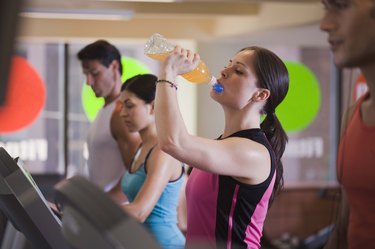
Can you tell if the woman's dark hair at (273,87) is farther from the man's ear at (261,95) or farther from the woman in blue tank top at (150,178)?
the woman in blue tank top at (150,178)

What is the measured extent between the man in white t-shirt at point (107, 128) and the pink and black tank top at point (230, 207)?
1.39m

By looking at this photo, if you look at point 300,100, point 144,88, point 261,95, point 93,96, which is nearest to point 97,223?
point 261,95

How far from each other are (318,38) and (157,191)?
6243 mm

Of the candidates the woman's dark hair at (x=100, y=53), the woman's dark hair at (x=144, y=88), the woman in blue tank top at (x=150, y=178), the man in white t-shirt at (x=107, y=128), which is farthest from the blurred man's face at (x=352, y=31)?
the woman's dark hair at (x=100, y=53)

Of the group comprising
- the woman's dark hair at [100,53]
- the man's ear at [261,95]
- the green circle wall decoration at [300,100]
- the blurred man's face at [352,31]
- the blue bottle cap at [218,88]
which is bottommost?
the green circle wall decoration at [300,100]

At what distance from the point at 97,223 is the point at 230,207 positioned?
0.93 meters

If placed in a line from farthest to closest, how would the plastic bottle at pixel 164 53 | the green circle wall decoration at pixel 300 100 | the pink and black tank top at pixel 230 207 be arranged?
1. the green circle wall decoration at pixel 300 100
2. the plastic bottle at pixel 164 53
3. the pink and black tank top at pixel 230 207

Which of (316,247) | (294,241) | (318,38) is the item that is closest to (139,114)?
(316,247)

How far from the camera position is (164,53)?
237cm

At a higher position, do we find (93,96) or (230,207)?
(230,207)

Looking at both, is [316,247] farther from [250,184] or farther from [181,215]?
[250,184]

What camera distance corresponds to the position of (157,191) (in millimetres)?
2438

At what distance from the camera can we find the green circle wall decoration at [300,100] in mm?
8117

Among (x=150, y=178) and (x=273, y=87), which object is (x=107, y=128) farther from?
(x=273, y=87)
